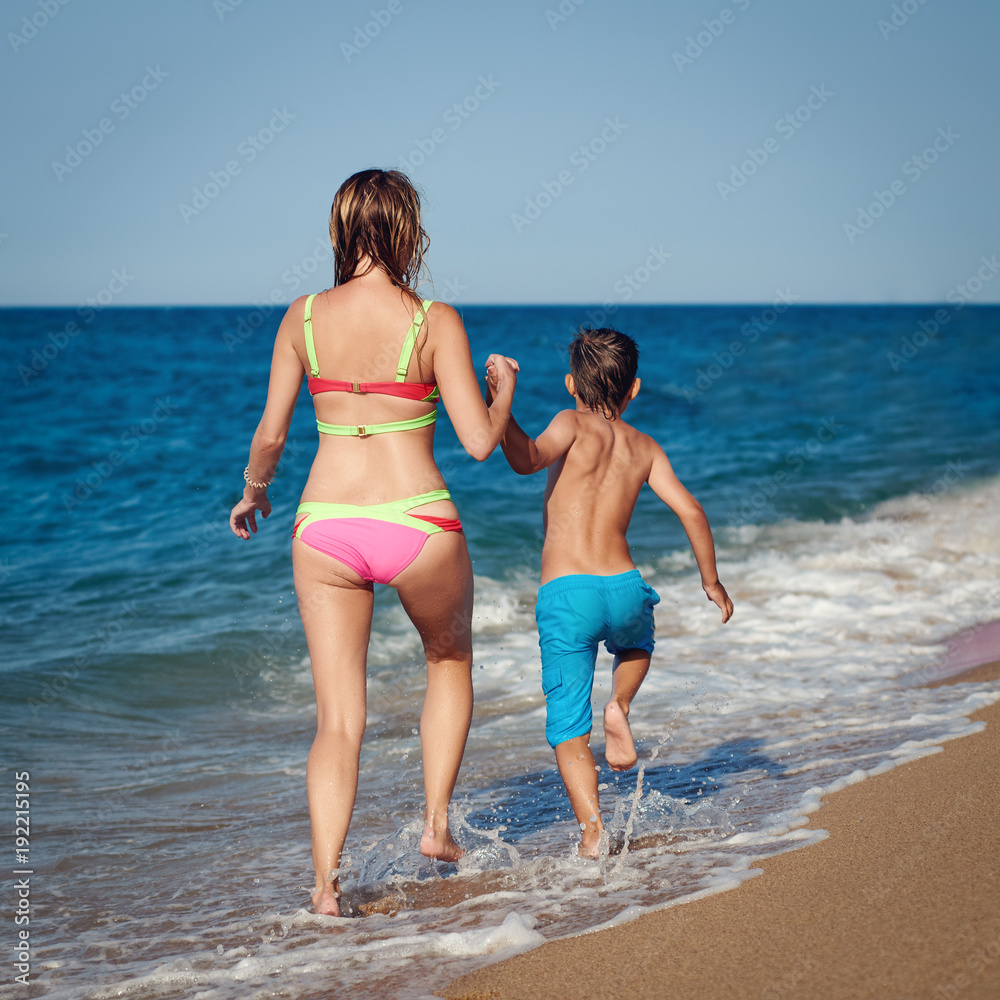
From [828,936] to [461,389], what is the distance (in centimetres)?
159

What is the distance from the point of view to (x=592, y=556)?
314cm

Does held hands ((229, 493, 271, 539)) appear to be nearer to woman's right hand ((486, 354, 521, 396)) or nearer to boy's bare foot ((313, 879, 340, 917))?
woman's right hand ((486, 354, 521, 396))

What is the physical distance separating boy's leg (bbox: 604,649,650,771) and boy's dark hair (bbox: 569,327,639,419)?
0.83m

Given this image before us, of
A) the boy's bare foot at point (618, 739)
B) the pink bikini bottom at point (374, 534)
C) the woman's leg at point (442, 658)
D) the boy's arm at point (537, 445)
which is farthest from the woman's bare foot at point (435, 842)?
the boy's arm at point (537, 445)

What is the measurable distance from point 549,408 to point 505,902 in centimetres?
1703

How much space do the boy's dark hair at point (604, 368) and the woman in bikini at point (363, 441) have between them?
59 cm

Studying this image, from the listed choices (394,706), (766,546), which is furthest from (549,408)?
(394,706)

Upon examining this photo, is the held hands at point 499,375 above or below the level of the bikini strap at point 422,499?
above

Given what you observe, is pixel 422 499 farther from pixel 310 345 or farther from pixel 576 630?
pixel 576 630

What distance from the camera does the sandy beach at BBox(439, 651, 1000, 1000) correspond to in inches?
76.4

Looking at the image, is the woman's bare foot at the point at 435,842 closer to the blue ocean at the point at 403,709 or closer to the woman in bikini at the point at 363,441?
the blue ocean at the point at 403,709

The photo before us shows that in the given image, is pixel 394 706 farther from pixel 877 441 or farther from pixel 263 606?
pixel 877 441

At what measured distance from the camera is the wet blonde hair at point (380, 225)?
2.66m

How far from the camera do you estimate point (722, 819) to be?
331 centimetres
